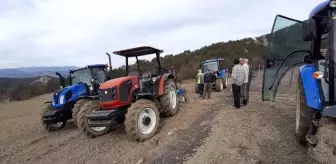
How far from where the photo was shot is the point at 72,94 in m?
10.0

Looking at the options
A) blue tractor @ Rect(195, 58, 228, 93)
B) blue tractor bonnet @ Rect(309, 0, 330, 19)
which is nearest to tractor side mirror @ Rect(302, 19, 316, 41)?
blue tractor bonnet @ Rect(309, 0, 330, 19)

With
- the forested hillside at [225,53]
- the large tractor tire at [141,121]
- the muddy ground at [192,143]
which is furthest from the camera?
the forested hillside at [225,53]

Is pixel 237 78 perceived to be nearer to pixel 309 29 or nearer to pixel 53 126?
pixel 309 29

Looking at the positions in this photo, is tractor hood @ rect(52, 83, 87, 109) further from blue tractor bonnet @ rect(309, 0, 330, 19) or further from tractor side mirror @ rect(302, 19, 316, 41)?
blue tractor bonnet @ rect(309, 0, 330, 19)

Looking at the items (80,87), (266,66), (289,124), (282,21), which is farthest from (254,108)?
(80,87)

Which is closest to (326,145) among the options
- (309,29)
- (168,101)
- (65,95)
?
(309,29)

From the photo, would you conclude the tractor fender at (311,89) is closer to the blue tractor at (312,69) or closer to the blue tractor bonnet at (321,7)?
the blue tractor at (312,69)

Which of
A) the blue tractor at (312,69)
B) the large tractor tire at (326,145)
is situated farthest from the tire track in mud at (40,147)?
the large tractor tire at (326,145)

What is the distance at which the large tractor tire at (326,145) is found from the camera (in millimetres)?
3186

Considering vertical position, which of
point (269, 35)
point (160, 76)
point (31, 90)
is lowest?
point (31, 90)

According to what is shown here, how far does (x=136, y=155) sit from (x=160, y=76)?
11.6 ft

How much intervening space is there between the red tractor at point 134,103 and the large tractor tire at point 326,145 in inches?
158

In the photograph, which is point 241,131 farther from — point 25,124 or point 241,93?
point 25,124

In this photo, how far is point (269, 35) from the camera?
18.7 feet
